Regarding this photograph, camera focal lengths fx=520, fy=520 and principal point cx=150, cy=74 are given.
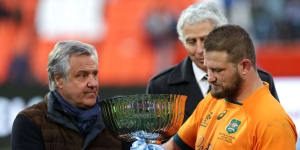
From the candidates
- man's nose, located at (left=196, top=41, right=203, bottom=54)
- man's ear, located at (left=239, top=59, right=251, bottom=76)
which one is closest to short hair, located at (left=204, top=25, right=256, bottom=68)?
man's ear, located at (left=239, top=59, right=251, bottom=76)

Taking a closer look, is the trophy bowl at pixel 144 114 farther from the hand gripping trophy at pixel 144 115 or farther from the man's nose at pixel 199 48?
the man's nose at pixel 199 48

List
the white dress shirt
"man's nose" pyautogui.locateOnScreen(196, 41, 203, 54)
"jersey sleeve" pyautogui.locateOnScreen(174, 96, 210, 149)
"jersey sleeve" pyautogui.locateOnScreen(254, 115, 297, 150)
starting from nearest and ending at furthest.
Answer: "jersey sleeve" pyautogui.locateOnScreen(254, 115, 297, 150), "jersey sleeve" pyautogui.locateOnScreen(174, 96, 210, 149), "man's nose" pyautogui.locateOnScreen(196, 41, 203, 54), the white dress shirt

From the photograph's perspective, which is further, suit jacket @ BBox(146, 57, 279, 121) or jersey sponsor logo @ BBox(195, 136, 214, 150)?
suit jacket @ BBox(146, 57, 279, 121)

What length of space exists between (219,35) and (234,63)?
17 cm

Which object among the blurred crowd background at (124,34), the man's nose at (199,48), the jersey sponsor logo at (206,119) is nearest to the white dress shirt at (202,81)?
the man's nose at (199,48)

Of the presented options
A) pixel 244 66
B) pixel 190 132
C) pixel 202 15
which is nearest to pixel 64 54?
pixel 190 132

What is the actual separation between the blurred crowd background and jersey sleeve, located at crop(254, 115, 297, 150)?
769 centimetres

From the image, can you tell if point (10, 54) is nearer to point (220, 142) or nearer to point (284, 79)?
point (284, 79)

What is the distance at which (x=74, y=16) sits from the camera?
1101 cm

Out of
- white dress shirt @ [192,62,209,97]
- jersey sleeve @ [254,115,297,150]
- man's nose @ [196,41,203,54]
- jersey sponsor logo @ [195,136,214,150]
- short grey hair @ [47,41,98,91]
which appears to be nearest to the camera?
jersey sleeve @ [254,115,297,150]

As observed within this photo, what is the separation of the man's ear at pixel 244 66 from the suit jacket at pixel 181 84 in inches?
36.9

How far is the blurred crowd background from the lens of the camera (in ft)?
33.9

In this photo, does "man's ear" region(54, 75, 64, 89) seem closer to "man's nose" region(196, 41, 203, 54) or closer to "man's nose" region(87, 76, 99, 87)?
"man's nose" region(87, 76, 99, 87)

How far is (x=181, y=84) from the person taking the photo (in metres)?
3.55
